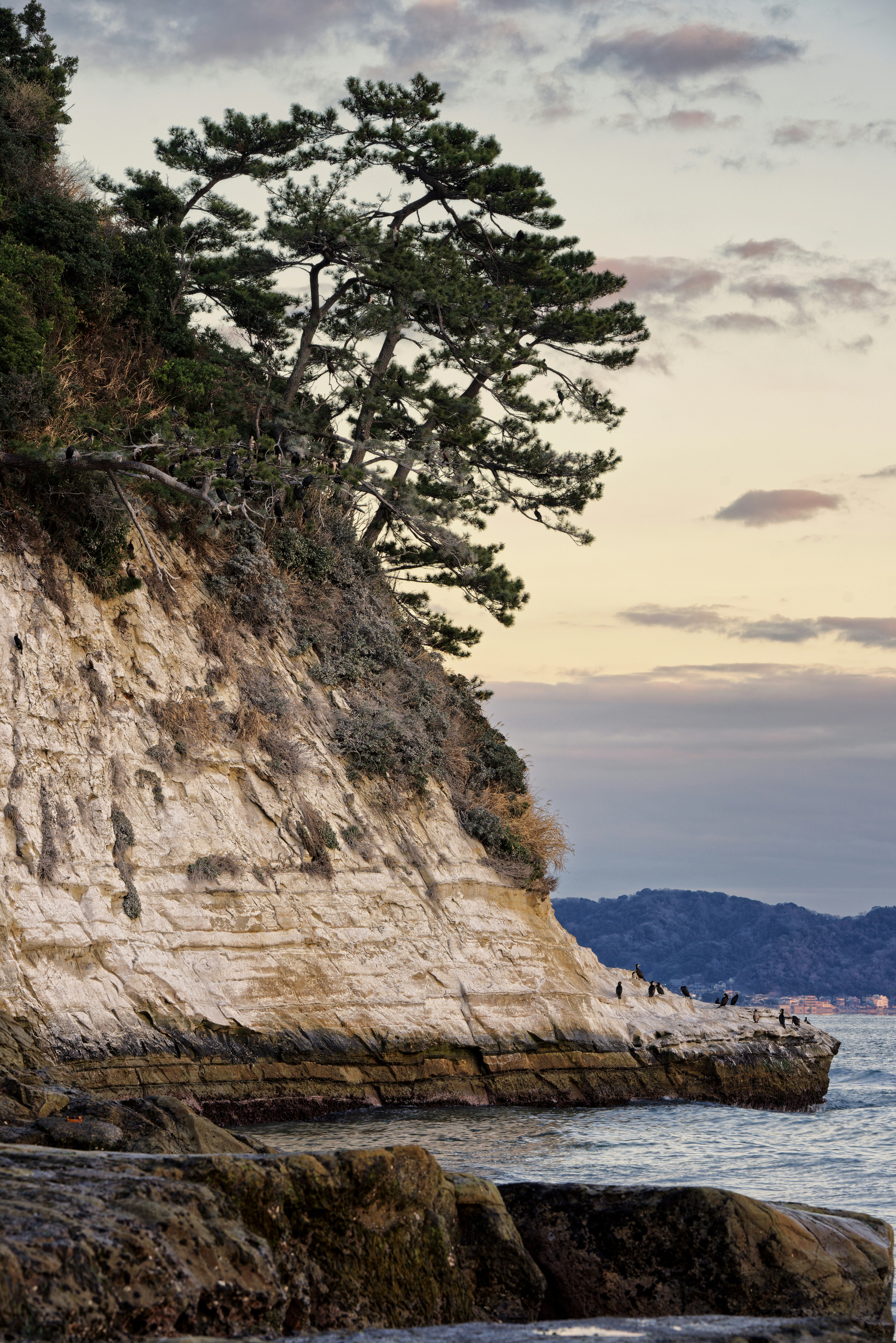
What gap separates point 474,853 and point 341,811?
3.70 m

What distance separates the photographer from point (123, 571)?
21922mm

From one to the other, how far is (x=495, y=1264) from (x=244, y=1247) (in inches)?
90.3

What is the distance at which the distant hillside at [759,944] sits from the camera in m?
149

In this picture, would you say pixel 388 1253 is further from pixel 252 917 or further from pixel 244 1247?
pixel 252 917

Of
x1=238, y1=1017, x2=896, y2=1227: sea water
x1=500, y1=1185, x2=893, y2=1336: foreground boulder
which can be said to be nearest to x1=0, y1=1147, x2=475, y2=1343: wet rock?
x1=500, y1=1185, x2=893, y2=1336: foreground boulder

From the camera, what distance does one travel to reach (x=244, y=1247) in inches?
232

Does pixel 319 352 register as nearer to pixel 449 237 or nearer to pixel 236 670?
pixel 449 237

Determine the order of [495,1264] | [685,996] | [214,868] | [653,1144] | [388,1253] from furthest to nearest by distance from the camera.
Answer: [685,996] → [214,868] → [653,1144] → [495,1264] → [388,1253]

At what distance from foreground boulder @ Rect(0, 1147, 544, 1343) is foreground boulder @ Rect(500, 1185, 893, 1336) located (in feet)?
1.40

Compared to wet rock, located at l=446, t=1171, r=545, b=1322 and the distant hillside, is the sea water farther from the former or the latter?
the distant hillside

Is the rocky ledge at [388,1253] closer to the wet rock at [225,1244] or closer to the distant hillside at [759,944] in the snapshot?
the wet rock at [225,1244]

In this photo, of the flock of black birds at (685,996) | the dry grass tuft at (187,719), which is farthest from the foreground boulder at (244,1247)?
the flock of black birds at (685,996)

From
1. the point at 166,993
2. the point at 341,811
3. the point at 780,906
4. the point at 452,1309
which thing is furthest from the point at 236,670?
the point at 780,906

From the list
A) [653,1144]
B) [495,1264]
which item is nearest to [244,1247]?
[495,1264]
